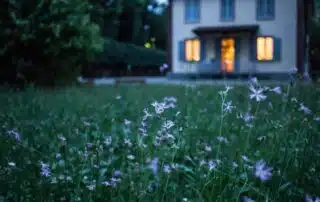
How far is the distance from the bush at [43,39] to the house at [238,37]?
10363 mm

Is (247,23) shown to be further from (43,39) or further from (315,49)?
(43,39)

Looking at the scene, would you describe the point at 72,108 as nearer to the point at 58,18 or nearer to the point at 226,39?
the point at 58,18

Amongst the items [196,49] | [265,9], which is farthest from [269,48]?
[196,49]

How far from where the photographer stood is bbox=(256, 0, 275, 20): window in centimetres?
2551

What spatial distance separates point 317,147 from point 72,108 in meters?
4.91

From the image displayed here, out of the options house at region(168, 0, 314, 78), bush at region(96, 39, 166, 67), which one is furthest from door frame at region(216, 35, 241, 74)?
bush at region(96, 39, 166, 67)

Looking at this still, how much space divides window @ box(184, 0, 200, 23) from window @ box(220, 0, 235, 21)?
5.35 ft

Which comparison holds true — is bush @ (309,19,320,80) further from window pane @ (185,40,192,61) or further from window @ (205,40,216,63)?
window pane @ (185,40,192,61)

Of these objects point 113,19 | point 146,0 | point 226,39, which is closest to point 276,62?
point 226,39

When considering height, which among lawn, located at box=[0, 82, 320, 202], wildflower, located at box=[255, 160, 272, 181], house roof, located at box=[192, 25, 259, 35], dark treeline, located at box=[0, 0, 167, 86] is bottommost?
lawn, located at box=[0, 82, 320, 202]

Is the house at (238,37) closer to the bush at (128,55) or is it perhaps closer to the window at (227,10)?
the window at (227,10)

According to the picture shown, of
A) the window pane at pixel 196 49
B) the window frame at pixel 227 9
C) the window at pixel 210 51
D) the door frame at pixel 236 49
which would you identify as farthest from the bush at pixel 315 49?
the window pane at pixel 196 49

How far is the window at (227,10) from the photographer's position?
26.4 meters

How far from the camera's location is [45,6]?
14555 millimetres
